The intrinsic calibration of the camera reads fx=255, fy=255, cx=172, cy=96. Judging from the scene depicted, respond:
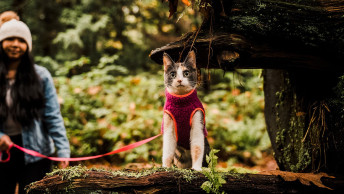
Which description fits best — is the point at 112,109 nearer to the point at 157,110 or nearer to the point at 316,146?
the point at 157,110

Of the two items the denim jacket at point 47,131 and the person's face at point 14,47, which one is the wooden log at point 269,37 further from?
the person's face at point 14,47

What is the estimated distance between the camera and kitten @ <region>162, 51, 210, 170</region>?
1881 millimetres

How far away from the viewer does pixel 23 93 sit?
283cm

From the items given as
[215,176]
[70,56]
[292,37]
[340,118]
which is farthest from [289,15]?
[70,56]

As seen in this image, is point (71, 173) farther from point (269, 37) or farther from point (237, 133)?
point (237, 133)

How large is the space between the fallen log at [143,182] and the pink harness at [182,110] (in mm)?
320

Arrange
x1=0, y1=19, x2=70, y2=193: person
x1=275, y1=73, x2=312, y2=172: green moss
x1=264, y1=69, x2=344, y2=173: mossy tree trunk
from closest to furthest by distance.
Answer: x1=264, y1=69, x2=344, y2=173: mossy tree trunk → x1=275, y1=73, x2=312, y2=172: green moss → x1=0, y1=19, x2=70, y2=193: person

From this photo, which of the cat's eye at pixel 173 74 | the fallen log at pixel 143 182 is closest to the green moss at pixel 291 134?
the fallen log at pixel 143 182

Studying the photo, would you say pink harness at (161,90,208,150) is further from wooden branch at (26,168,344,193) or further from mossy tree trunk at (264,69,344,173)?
mossy tree trunk at (264,69,344,173)

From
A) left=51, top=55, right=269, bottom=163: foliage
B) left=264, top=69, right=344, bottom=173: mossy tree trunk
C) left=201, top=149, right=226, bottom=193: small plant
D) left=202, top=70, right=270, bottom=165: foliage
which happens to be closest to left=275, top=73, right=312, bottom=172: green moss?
left=264, top=69, right=344, bottom=173: mossy tree trunk

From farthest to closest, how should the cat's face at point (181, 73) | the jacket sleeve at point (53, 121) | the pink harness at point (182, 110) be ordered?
the jacket sleeve at point (53, 121), the pink harness at point (182, 110), the cat's face at point (181, 73)

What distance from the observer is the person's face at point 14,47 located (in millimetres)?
2793

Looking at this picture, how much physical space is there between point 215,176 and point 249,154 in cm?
438

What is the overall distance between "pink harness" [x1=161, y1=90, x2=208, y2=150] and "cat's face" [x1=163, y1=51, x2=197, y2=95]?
77mm
